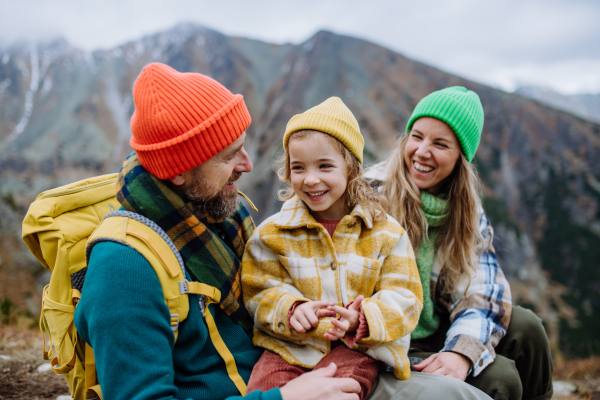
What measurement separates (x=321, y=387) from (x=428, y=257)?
152 centimetres

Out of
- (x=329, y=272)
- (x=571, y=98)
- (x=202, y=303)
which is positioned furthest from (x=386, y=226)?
(x=571, y=98)

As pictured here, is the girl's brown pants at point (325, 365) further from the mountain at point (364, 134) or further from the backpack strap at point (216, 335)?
the mountain at point (364, 134)

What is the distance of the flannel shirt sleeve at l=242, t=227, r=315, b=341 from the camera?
1917 millimetres

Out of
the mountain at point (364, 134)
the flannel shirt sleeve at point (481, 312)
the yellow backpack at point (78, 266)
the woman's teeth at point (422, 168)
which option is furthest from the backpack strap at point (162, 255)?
the mountain at point (364, 134)

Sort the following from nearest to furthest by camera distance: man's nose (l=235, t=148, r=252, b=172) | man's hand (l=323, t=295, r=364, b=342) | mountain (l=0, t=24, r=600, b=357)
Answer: man's hand (l=323, t=295, r=364, b=342)
man's nose (l=235, t=148, r=252, b=172)
mountain (l=0, t=24, r=600, b=357)

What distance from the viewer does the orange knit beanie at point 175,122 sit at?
1816 millimetres

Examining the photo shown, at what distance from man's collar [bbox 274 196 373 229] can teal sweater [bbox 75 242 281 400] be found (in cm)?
74

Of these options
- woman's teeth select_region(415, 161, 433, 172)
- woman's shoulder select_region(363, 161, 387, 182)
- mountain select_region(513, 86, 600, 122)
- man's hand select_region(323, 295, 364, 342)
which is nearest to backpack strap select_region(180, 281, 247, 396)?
man's hand select_region(323, 295, 364, 342)

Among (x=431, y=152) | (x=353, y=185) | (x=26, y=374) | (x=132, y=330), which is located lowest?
(x=26, y=374)

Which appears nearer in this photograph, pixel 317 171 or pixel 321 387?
pixel 321 387

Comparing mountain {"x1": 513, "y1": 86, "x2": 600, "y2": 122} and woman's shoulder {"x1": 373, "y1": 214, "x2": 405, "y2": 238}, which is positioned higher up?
mountain {"x1": 513, "y1": 86, "x2": 600, "y2": 122}

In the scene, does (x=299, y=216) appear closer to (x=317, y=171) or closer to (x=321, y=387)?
(x=317, y=171)

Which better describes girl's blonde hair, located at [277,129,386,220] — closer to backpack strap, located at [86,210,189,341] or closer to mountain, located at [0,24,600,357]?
backpack strap, located at [86,210,189,341]

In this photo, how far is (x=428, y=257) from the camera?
280 cm
